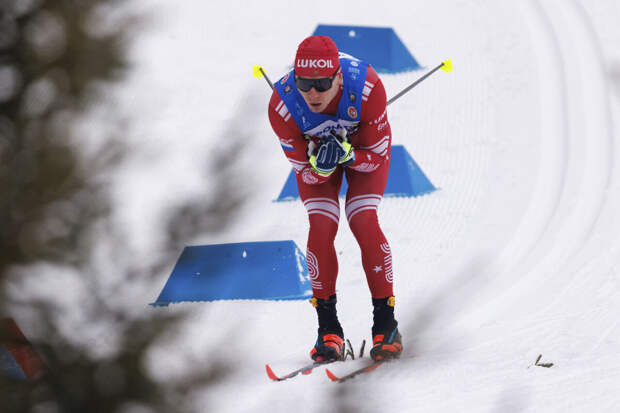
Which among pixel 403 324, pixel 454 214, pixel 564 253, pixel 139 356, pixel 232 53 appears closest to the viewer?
pixel 139 356

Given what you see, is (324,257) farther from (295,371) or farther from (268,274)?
(268,274)

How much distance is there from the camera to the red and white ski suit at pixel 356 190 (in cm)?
349

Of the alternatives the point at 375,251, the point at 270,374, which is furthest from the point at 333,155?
the point at 270,374

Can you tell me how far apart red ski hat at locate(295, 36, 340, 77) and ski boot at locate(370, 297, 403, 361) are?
1228mm

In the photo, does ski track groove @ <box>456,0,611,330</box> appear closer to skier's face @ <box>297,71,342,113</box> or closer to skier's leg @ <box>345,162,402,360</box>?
skier's leg @ <box>345,162,402,360</box>

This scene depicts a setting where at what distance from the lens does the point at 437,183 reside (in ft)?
24.0

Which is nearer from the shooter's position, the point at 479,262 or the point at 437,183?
the point at 479,262

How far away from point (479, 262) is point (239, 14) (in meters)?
7.25

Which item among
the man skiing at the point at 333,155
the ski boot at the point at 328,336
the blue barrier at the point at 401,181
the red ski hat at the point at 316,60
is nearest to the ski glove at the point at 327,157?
the man skiing at the point at 333,155

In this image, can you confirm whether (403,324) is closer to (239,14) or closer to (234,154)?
(234,154)

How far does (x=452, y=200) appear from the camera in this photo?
696cm

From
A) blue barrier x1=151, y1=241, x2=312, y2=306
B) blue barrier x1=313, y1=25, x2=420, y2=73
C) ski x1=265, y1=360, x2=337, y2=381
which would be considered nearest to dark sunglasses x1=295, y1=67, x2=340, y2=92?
ski x1=265, y1=360, x2=337, y2=381

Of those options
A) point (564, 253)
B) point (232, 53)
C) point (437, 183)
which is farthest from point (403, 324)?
point (232, 53)

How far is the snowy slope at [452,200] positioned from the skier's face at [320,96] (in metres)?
0.57
